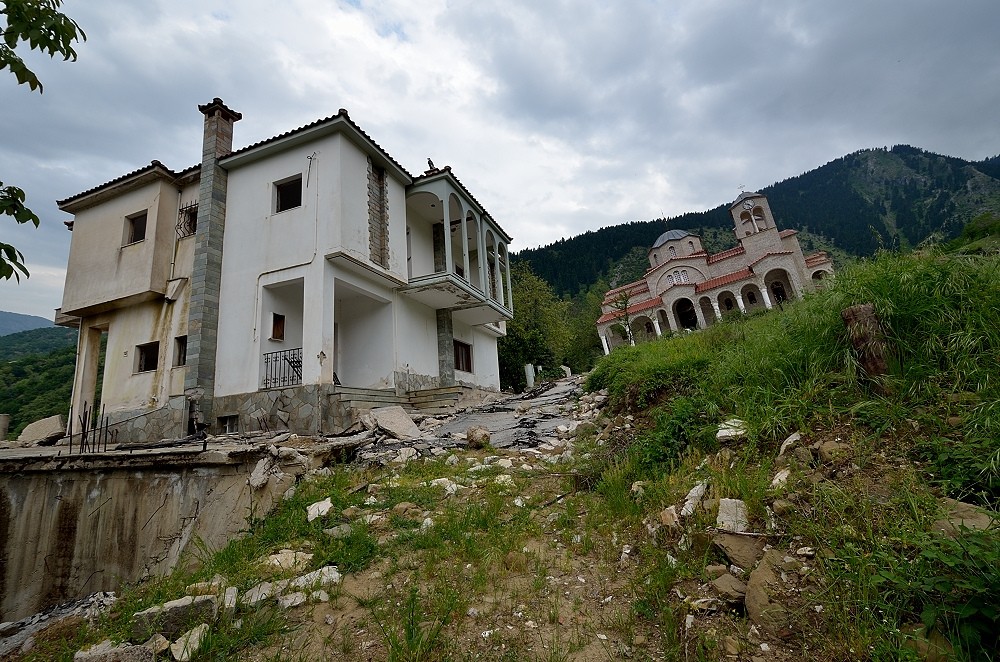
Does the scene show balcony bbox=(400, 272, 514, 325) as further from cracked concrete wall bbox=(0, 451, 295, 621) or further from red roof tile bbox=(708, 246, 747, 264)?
red roof tile bbox=(708, 246, 747, 264)

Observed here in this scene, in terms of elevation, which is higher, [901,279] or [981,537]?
[901,279]

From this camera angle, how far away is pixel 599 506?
13.0 feet

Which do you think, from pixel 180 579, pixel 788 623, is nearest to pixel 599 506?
pixel 788 623

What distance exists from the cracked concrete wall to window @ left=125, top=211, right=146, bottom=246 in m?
9.29

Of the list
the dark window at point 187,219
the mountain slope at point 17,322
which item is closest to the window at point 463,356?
the dark window at point 187,219

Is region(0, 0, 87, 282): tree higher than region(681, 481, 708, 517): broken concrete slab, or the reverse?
region(0, 0, 87, 282): tree

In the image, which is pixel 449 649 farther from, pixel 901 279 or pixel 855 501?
pixel 901 279

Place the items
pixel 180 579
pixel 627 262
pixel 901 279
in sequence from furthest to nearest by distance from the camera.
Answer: pixel 627 262 → pixel 901 279 → pixel 180 579

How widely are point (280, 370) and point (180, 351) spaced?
3.42 meters

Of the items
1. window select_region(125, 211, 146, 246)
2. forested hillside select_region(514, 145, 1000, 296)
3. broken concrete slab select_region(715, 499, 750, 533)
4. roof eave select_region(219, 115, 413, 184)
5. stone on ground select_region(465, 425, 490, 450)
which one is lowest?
broken concrete slab select_region(715, 499, 750, 533)

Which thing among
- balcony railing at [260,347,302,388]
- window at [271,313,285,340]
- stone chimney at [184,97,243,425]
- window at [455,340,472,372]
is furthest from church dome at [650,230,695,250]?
balcony railing at [260,347,302,388]

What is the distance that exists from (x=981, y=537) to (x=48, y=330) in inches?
2578

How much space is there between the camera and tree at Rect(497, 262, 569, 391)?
22.8 metres

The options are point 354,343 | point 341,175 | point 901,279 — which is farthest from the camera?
point 354,343
